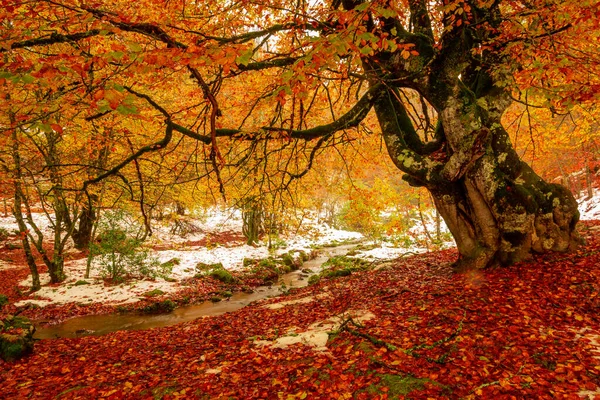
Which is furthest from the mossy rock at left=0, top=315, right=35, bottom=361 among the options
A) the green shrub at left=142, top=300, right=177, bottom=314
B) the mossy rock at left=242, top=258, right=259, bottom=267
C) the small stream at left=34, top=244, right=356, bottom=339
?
the mossy rock at left=242, top=258, right=259, bottom=267

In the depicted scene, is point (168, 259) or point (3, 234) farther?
point (3, 234)

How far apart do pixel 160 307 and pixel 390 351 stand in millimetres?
8332

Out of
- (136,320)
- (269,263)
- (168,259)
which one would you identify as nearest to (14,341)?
(136,320)

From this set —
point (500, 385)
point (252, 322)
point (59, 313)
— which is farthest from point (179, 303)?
point (500, 385)

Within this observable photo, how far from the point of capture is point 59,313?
30.8 feet

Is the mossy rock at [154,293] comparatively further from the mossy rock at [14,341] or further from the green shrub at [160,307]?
the mossy rock at [14,341]

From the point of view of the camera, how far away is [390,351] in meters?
3.73

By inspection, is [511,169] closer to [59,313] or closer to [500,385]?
[500,385]

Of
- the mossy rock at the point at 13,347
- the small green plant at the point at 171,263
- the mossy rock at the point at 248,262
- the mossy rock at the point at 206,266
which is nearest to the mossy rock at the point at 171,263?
the small green plant at the point at 171,263

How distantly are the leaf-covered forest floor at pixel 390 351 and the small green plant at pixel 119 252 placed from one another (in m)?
5.56

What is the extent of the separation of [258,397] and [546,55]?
227 inches

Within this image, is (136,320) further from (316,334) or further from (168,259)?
(316,334)

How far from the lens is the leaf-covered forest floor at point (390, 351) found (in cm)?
306

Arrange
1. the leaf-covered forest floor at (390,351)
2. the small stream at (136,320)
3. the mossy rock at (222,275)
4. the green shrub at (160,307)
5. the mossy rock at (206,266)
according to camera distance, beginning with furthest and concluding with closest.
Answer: the mossy rock at (206,266) < the mossy rock at (222,275) < the green shrub at (160,307) < the small stream at (136,320) < the leaf-covered forest floor at (390,351)
